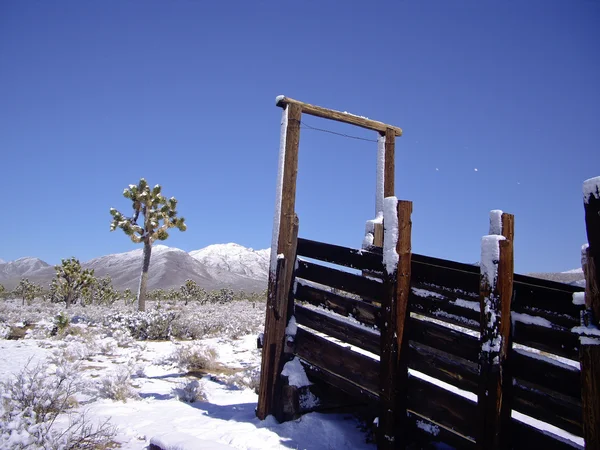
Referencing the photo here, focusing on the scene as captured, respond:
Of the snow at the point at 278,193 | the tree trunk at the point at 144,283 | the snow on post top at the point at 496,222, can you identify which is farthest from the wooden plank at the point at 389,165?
the tree trunk at the point at 144,283

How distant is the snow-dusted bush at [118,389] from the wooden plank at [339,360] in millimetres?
2920

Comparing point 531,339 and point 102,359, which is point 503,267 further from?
point 102,359

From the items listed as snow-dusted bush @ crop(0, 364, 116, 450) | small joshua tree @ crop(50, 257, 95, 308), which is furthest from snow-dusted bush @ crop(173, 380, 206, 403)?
small joshua tree @ crop(50, 257, 95, 308)

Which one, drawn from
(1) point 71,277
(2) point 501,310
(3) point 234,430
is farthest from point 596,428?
(1) point 71,277

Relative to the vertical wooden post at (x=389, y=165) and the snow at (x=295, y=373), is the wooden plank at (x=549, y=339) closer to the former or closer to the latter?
the snow at (x=295, y=373)

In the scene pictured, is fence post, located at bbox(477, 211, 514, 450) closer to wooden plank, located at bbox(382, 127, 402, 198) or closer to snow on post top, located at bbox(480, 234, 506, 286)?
snow on post top, located at bbox(480, 234, 506, 286)

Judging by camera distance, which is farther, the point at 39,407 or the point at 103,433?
the point at 39,407

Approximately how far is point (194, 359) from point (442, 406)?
21.4 ft

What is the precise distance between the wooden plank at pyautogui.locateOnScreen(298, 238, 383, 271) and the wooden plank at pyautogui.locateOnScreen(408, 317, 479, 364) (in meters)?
0.72

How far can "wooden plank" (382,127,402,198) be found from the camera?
21.2ft

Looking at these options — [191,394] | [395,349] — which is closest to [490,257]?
[395,349]

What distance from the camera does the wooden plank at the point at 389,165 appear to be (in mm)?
6465

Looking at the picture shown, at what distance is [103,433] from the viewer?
13.9ft

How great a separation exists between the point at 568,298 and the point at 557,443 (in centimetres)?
101
